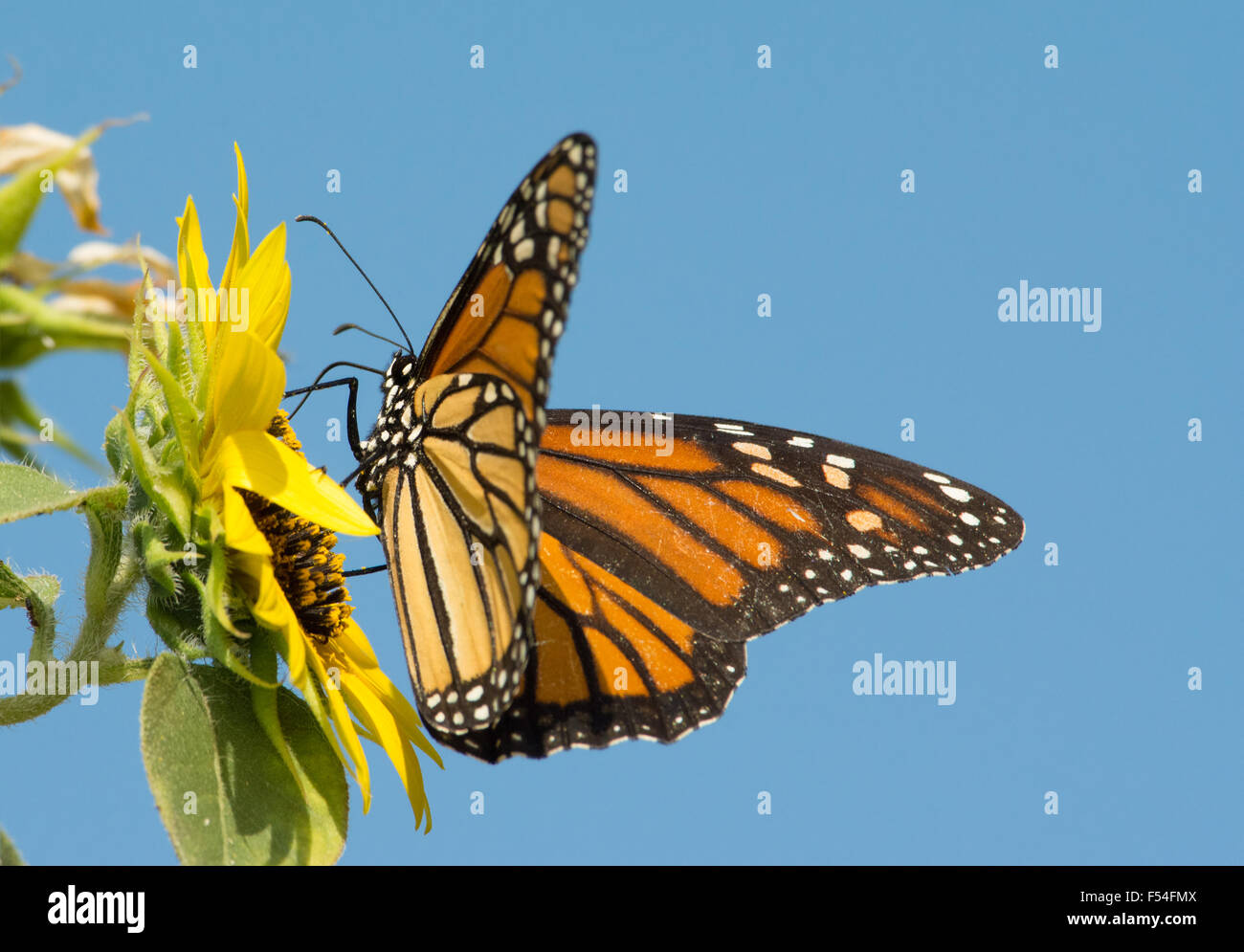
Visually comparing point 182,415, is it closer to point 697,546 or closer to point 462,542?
point 462,542

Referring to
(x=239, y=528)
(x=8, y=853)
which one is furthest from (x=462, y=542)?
(x=8, y=853)

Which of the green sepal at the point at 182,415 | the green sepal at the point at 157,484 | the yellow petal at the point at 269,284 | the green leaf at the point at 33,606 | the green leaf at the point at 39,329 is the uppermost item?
the green leaf at the point at 39,329

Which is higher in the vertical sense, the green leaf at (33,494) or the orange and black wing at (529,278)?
the orange and black wing at (529,278)

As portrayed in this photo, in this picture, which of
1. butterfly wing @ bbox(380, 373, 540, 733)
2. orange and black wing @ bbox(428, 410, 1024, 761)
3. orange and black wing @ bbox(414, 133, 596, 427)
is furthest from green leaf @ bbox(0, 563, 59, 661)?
orange and black wing @ bbox(428, 410, 1024, 761)

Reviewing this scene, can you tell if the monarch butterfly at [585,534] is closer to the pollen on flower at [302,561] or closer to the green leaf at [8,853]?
the pollen on flower at [302,561]

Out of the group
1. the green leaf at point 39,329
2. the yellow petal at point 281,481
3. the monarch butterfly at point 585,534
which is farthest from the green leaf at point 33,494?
the green leaf at point 39,329

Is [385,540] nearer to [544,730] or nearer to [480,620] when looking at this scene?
[480,620]
